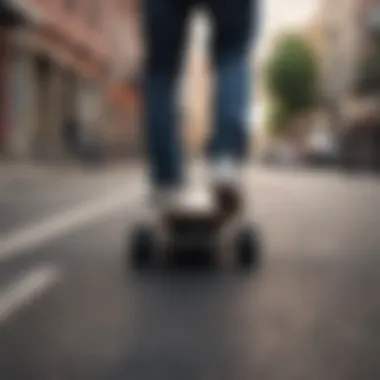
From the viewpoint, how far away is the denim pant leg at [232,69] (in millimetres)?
3395

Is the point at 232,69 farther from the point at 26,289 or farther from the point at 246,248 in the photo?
the point at 26,289

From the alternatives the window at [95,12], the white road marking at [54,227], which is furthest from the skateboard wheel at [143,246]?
the window at [95,12]

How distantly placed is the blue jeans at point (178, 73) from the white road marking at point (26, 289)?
61 cm

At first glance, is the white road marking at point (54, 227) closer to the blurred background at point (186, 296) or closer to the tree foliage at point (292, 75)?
the blurred background at point (186, 296)

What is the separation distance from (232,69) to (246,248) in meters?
0.70

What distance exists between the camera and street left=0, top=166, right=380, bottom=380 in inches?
71.5

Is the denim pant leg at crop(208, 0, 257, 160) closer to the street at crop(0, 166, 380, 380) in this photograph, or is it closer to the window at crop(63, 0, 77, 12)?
the street at crop(0, 166, 380, 380)

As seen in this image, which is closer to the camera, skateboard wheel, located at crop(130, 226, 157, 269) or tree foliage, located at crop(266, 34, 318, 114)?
skateboard wheel, located at crop(130, 226, 157, 269)

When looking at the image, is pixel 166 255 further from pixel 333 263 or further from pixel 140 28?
pixel 140 28

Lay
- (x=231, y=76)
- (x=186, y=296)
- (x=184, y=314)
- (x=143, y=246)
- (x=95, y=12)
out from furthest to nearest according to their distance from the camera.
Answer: (x=95, y=12), (x=231, y=76), (x=143, y=246), (x=186, y=296), (x=184, y=314)

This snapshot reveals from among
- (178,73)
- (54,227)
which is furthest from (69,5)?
(178,73)

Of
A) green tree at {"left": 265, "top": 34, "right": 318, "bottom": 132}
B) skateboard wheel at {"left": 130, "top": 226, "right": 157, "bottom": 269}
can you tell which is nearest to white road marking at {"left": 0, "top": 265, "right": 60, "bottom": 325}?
skateboard wheel at {"left": 130, "top": 226, "right": 157, "bottom": 269}

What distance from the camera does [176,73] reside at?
3639 millimetres

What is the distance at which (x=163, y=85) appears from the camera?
3611 millimetres
